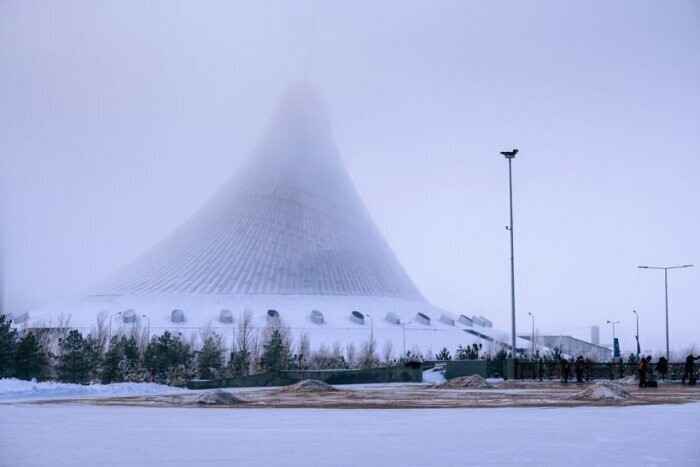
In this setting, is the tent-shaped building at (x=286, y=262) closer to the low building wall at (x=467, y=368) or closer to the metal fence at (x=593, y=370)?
the metal fence at (x=593, y=370)

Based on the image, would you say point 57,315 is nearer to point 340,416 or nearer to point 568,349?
point 568,349

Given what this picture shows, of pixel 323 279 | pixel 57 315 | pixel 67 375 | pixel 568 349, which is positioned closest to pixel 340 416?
pixel 67 375

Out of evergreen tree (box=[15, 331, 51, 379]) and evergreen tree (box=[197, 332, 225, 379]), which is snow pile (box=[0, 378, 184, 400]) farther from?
evergreen tree (box=[197, 332, 225, 379])

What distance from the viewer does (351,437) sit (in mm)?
9195

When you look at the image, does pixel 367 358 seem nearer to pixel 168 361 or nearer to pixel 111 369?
pixel 168 361

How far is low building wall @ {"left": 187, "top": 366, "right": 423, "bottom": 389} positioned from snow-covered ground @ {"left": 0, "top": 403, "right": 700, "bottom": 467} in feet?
44.6

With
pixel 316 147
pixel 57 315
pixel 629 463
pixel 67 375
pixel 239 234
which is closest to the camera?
pixel 629 463

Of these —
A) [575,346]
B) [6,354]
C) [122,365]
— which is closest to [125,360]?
[122,365]

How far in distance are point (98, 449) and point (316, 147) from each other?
253 ft

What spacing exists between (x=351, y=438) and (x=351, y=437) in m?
0.13

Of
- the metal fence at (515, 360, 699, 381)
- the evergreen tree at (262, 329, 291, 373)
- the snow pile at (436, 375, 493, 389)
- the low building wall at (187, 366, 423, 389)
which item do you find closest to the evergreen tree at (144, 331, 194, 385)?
the evergreen tree at (262, 329, 291, 373)

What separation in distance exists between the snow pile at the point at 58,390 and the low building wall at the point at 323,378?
3.92 meters

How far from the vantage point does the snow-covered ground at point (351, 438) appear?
720 cm

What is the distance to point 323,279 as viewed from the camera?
78.2 meters
